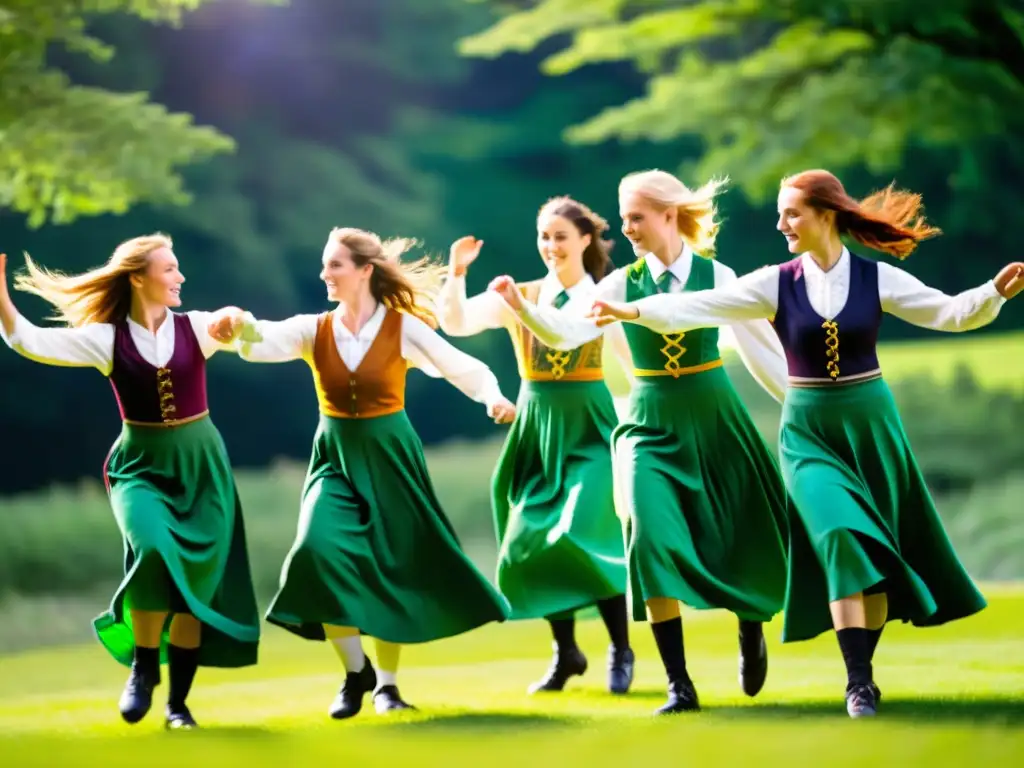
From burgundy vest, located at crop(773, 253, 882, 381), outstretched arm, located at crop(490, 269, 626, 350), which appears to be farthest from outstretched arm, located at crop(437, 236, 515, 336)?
burgundy vest, located at crop(773, 253, 882, 381)

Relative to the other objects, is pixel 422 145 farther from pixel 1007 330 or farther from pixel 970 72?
pixel 970 72

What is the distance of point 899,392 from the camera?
15.8 meters

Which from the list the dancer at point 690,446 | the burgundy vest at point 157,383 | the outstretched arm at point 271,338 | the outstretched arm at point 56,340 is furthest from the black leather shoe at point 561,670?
the outstretched arm at point 56,340

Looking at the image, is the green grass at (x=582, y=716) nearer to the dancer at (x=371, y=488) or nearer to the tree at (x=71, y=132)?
the dancer at (x=371, y=488)

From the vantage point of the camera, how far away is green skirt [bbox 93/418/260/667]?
567cm

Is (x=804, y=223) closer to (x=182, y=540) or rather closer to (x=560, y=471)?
(x=560, y=471)

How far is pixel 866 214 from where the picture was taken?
5.62 m

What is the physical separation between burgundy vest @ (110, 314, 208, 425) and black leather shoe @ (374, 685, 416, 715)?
1.17 m

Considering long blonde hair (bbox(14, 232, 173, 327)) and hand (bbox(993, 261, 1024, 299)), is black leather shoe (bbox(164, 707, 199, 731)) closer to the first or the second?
long blonde hair (bbox(14, 232, 173, 327))

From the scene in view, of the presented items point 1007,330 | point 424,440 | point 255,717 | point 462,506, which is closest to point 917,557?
point 255,717

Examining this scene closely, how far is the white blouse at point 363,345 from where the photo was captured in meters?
5.97

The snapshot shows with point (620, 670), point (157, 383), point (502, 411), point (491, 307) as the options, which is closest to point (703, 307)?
point (502, 411)

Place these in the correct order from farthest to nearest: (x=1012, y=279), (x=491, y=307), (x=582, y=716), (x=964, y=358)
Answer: (x=964, y=358) → (x=491, y=307) → (x=582, y=716) → (x=1012, y=279)

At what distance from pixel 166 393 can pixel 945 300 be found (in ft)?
8.58
